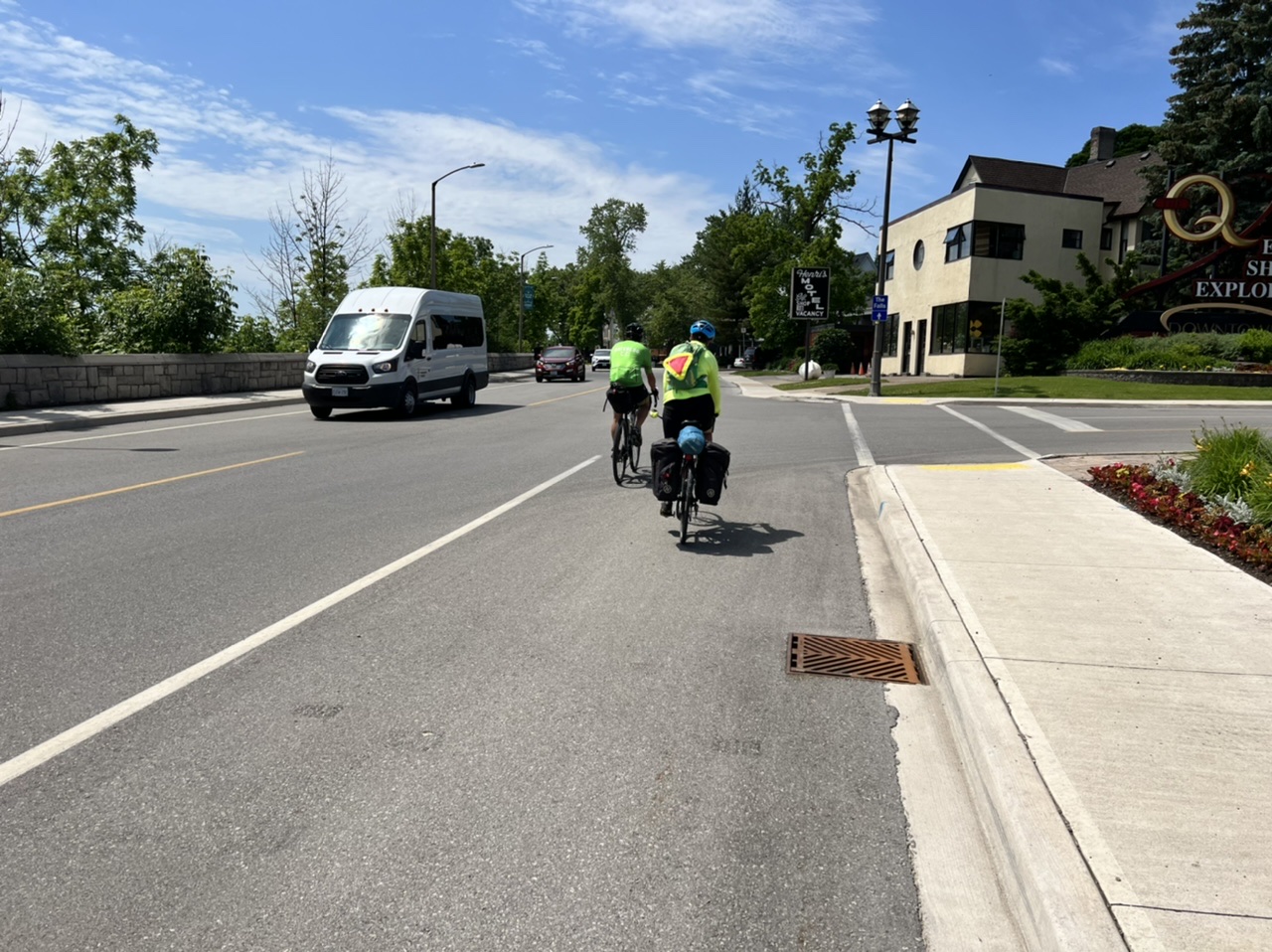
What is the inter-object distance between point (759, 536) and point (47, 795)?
582cm

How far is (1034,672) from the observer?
450cm

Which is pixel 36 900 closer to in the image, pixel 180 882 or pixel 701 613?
pixel 180 882

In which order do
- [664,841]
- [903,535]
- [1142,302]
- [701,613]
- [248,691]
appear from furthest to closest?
[1142,302], [903,535], [701,613], [248,691], [664,841]

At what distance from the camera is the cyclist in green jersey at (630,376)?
1037 centimetres

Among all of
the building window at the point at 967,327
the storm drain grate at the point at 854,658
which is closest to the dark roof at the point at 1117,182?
the building window at the point at 967,327

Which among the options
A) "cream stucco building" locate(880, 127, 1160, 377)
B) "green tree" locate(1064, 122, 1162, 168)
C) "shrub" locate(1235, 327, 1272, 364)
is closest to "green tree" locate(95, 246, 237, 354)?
"cream stucco building" locate(880, 127, 1160, 377)

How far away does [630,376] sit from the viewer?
10.5 metres

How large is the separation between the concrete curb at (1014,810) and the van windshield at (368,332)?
16.2m

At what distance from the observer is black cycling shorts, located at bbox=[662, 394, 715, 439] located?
26.4 feet

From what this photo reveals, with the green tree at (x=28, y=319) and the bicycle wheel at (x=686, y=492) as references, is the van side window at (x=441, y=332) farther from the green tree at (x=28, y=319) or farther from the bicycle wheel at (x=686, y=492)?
the bicycle wheel at (x=686, y=492)

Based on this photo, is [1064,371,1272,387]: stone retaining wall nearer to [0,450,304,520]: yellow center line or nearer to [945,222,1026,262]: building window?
[945,222,1026,262]: building window

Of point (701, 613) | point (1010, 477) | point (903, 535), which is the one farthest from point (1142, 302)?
point (701, 613)

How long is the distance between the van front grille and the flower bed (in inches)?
526

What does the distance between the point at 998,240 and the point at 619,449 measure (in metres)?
33.2
